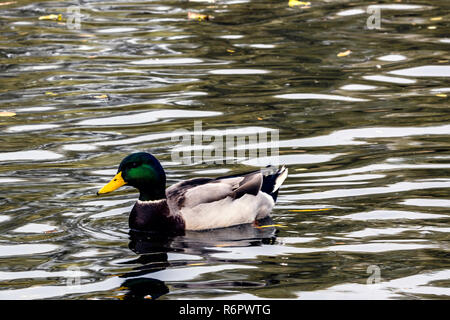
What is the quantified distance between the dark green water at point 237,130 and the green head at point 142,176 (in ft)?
1.19

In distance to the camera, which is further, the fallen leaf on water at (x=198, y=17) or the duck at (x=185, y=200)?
the fallen leaf on water at (x=198, y=17)

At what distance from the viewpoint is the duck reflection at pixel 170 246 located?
24.2 feet

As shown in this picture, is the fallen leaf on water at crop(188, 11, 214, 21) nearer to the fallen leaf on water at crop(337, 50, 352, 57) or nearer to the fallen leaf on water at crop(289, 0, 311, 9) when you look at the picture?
the fallen leaf on water at crop(289, 0, 311, 9)

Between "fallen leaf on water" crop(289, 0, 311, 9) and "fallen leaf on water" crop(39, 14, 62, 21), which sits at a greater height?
"fallen leaf on water" crop(289, 0, 311, 9)

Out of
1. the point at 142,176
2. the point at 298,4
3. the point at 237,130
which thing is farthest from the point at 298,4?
the point at 142,176

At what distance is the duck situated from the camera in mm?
8992

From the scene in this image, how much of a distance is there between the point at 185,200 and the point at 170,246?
2.09 ft

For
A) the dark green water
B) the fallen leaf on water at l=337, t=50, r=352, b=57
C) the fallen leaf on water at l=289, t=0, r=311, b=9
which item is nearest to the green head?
the dark green water

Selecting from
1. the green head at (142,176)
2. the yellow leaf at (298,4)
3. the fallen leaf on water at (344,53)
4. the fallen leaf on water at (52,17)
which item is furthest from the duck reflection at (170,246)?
the fallen leaf on water at (52,17)

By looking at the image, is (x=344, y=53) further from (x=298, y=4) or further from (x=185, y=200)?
(x=185, y=200)

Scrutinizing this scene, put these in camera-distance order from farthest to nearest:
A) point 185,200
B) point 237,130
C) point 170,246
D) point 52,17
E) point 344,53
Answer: point 52,17 → point 344,53 → point 237,130 → point 185,200 → point 170,246

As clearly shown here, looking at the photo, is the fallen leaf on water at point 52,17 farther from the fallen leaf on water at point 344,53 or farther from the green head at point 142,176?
the green head at point 142,176

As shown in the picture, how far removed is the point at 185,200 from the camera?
29.8ft

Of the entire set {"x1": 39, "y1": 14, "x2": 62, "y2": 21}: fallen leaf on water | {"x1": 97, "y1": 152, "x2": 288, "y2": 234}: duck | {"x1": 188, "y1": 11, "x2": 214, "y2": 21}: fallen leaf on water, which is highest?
{"x1": 39, "y1": 14, "x2": 62, "y2": 21}: fallen leaf on water
